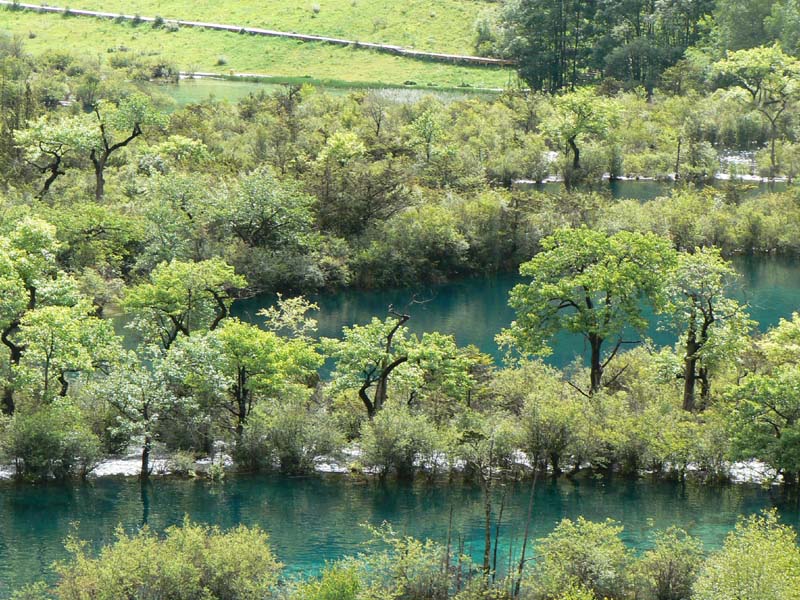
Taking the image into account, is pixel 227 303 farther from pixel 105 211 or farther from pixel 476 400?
pixel 105 211

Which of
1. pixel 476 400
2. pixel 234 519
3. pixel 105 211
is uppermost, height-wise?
pixel 105 211

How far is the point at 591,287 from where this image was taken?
53750 mm

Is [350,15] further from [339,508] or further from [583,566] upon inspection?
[583,566]

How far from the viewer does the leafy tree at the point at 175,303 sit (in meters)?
55.4

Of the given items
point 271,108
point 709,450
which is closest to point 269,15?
point 271,108

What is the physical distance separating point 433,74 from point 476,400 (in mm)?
93411

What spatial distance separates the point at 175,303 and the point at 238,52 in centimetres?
9825

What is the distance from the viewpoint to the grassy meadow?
466ft

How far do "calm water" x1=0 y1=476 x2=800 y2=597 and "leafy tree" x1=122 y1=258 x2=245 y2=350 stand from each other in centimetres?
883

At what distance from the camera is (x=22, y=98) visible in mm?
99625

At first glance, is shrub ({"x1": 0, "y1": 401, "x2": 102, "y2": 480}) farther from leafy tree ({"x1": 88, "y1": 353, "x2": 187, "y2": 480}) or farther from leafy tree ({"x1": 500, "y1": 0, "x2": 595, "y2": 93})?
leafy tree ({"x1": 500, "y1": 0, "x2": 595, "y2": 93})

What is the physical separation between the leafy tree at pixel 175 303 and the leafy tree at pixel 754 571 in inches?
1088

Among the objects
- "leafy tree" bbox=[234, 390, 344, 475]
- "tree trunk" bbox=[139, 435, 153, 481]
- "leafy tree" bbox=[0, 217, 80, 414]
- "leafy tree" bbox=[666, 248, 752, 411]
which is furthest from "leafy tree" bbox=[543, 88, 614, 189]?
"tree trunk" bbox=[139, 435, 153, 481]

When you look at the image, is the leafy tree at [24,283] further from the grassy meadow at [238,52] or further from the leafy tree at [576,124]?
the grassy meadow at [238,52]
